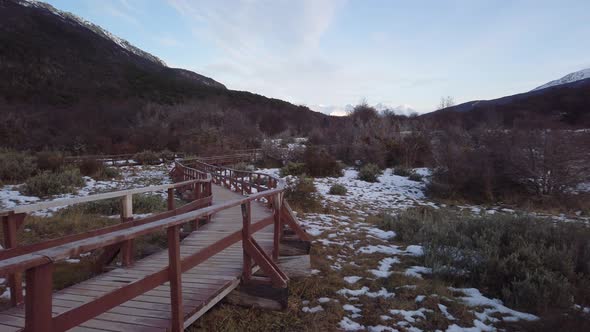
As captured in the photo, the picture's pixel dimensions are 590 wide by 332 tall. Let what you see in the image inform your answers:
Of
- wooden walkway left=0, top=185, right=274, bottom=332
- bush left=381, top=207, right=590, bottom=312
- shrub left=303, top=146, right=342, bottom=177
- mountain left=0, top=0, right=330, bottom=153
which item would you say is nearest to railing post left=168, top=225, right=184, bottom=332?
wooden walkway left=0, top=185, right=274, bottom=332

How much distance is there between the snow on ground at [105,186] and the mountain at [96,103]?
895cm

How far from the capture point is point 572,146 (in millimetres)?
13656

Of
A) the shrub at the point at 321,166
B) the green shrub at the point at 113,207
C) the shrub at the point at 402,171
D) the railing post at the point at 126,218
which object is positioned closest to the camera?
the railing post at the point at 126,218

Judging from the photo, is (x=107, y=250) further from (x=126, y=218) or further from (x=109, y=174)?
(x=109, y=174)

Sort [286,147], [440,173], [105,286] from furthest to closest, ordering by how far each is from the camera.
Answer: [286,147]
[440,173]
[105,286]

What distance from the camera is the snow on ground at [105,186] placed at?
954cm

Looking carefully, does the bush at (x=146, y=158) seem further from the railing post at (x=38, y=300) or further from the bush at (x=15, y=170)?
the railing post at (x=38, y=300)

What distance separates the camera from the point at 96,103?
151ft

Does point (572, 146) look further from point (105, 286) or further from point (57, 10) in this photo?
point (57, 10)

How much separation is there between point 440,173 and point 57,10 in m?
139

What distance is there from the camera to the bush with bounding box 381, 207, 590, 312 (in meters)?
4.27

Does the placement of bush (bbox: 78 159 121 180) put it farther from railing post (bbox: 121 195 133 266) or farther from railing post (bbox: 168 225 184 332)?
railing post (bbox: 168 225 184 332)

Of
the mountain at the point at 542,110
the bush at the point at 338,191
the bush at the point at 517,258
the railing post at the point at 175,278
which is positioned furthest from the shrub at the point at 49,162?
the mountain at the point at 542,110

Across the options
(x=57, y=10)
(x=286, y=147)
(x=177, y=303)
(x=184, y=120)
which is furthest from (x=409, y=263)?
(x=57, y=10)
